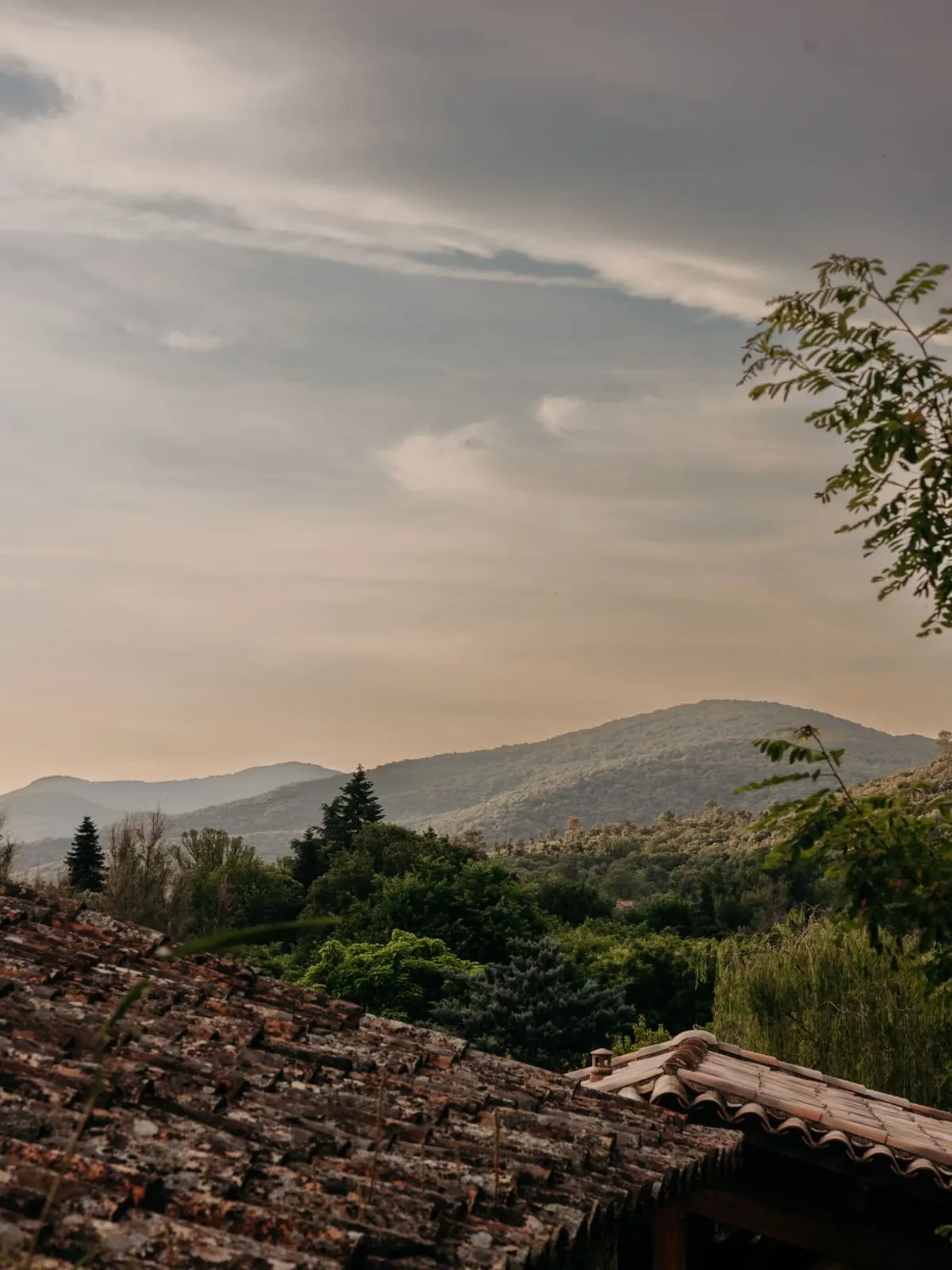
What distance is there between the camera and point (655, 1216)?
18.6ft

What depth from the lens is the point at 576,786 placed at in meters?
153

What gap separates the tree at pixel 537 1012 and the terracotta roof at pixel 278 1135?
18786 millimetres

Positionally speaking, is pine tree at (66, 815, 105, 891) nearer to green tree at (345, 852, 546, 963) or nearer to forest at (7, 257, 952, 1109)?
forest at (7, 257, 952, 1109)

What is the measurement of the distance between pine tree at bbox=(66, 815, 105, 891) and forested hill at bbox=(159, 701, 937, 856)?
7964cm

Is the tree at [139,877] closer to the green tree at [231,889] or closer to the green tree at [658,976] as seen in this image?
the green tree at [231,889]

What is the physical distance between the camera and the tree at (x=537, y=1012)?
77.6ft

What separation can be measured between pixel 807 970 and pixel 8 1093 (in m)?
17.9

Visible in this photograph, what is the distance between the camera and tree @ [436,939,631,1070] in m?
23.6

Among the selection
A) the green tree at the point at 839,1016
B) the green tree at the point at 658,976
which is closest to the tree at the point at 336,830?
the green tree at the point at 658,976

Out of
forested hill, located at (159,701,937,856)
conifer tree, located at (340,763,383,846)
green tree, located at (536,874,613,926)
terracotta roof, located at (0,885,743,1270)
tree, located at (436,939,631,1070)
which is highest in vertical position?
forested hill, located at (159,701,937,856)

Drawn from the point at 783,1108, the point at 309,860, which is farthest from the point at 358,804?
the point at 783,1108

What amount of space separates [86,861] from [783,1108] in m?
46.5

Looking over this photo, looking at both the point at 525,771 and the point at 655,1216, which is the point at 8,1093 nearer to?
the point at 655,1216

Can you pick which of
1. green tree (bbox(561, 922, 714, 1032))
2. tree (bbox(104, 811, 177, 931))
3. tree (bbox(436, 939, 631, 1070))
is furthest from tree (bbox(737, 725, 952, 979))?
tree (bbox(104, 811, 177, 931))
